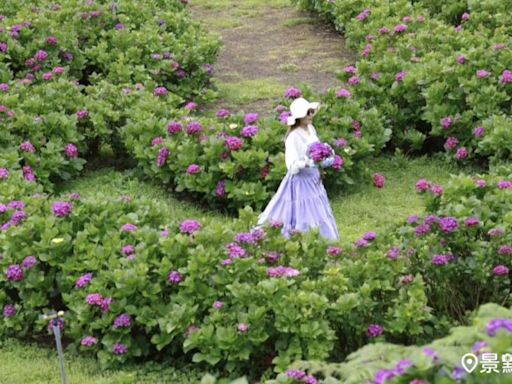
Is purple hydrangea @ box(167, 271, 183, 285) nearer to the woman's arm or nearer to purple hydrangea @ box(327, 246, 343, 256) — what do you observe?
purple hydrangea @ box(327, 246, 343, 256)

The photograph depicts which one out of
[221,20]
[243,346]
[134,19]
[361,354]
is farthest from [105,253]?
[221,20]

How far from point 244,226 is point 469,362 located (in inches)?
124

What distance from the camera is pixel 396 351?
11.6 ft

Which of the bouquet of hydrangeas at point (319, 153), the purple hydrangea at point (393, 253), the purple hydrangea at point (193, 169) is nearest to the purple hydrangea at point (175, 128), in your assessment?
the purple hydrangea at point (193, 169)

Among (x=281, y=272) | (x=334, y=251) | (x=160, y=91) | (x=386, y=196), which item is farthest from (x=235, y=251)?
(x=160, y=91)

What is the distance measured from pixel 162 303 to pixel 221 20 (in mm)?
9552

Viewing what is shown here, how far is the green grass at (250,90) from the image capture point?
10.7 m

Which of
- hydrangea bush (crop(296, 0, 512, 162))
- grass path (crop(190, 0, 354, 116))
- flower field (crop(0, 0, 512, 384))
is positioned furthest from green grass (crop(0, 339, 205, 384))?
grass path (crop(190, 0, 354, 116))

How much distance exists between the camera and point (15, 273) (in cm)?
596

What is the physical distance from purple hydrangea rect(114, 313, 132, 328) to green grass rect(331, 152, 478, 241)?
235cm

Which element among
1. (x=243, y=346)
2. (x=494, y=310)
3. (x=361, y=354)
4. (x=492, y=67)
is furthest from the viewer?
(x=492, y=67)

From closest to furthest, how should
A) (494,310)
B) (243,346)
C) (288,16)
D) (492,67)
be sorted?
(494,310)
(243,346)
(492,67)
(288,16)

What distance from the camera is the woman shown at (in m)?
6.65

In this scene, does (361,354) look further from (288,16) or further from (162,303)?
(288,16)
